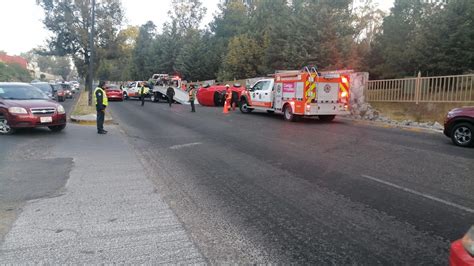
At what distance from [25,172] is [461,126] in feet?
34.3

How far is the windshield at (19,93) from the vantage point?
475 inches

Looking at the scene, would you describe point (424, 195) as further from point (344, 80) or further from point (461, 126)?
point (344, 80)

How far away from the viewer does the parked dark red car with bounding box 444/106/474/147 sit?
1005cm

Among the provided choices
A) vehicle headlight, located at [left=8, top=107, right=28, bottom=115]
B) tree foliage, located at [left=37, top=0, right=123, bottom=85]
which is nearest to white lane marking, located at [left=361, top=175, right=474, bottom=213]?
vehicle headlight, located at [left=8, top=107, right=28, bottom=115]

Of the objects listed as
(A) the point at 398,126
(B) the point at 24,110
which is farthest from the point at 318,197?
(A) the point at 398,126

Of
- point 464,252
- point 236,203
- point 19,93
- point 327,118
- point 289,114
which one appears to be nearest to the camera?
point 464,252

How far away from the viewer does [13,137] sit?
11.2 m

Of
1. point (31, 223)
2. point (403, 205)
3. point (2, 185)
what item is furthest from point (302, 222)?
point (2, 185)

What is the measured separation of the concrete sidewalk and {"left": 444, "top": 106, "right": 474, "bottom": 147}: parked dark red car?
8.30 m

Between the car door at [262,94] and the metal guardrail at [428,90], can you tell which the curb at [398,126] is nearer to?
the metal guardrail at [428,90]

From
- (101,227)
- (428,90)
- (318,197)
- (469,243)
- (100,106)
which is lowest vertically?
(101,227)

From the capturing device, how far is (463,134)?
10.2 meters

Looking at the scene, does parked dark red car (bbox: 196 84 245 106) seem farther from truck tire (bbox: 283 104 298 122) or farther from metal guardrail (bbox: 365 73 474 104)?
metal guardrail (bbox: 365 73 474 104)

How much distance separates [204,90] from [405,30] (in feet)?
70.9
